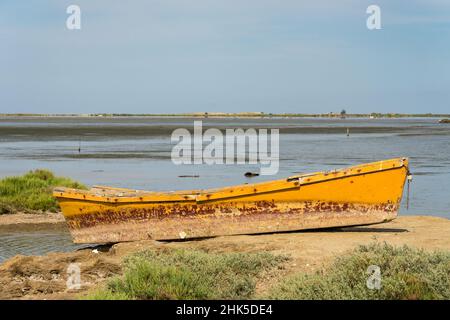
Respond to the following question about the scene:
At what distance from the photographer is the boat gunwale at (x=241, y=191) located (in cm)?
1236

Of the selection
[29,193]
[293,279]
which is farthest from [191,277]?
[29,193]

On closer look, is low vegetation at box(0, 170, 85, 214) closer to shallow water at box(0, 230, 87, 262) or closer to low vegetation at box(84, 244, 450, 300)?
shallow water at box(0, 230, 87, 262)

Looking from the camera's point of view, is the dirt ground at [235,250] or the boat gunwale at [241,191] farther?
the boat gunwale at [241,191]

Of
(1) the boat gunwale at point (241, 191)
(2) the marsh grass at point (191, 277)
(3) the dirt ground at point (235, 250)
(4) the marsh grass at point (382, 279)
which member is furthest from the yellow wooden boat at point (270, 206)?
(4) the marsh grass at point (382, 279)

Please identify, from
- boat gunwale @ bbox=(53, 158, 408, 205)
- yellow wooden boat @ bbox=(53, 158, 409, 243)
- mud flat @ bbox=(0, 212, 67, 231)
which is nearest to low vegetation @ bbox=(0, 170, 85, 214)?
mud flat @ bbox=(0, 212, 67, 231)

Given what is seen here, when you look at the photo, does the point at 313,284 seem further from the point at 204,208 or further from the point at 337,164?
the point at 337,164

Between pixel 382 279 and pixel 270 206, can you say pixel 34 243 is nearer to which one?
pixel 270 206

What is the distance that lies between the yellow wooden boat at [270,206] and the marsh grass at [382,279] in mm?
2803

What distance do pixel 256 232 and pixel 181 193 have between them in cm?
165

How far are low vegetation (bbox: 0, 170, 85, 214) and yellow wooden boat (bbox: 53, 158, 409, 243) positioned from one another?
561cm

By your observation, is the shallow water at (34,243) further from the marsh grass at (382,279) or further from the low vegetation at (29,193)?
the marsh grass at (382,279)

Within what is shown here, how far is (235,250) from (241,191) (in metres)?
1.48

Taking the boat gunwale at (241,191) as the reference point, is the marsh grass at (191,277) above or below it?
below
